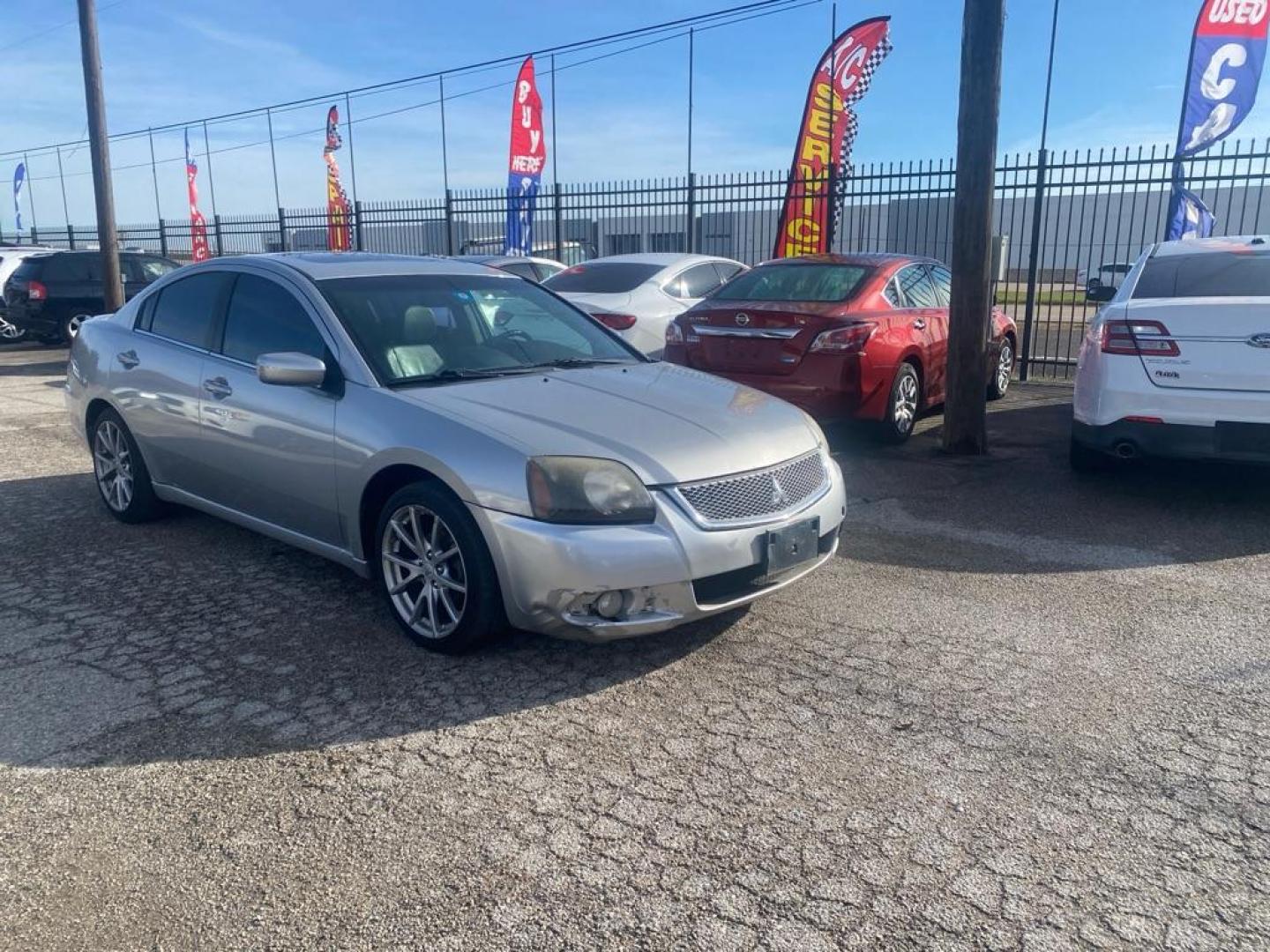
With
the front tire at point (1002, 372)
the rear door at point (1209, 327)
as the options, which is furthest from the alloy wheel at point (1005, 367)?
the rear door at point (1209, 327)

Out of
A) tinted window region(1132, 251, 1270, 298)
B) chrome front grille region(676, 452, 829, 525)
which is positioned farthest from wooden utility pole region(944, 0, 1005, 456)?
chrome front grille region(676, 452, 829, 525)

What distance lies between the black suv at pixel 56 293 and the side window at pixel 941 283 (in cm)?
1253

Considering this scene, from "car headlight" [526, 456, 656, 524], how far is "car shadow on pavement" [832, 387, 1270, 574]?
2.08 meters

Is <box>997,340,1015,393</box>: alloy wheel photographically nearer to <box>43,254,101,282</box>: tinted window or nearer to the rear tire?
the rear tire

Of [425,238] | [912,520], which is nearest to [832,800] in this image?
[912,520]

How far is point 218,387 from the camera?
4.88 metres

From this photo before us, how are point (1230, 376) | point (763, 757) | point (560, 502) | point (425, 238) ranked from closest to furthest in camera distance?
1. point (763, 757)
2. point (560, 502)
3. point (1230, 376)
4. point (425, 238)

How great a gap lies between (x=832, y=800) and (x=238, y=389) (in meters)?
3.32

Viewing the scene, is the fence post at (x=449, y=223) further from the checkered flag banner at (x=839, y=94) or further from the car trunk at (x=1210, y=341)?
the car trunk at (x=1210, y=341)

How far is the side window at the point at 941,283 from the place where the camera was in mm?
8888

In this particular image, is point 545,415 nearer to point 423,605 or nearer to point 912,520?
point 423,605

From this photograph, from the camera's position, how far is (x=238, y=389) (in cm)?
475

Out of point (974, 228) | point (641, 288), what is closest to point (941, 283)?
point (974, 228)

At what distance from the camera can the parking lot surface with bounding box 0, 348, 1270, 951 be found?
8.16 feet
